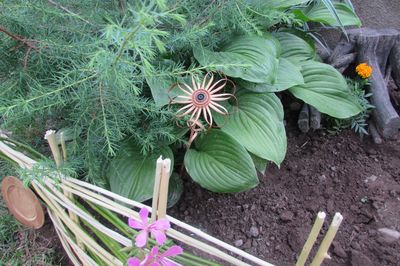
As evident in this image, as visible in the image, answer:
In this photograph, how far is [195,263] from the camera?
845 mm

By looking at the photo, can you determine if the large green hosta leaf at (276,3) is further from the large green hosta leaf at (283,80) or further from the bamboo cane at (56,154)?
the bamboo cane at (56,154)

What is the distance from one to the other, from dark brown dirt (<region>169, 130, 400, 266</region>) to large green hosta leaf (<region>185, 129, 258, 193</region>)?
187mm

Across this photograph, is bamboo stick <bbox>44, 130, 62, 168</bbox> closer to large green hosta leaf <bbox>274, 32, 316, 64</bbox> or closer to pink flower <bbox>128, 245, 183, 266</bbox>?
pink flower <bbox>128, 245, 183, 266</bbox>

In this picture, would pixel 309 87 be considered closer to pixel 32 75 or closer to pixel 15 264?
pixel 32 75

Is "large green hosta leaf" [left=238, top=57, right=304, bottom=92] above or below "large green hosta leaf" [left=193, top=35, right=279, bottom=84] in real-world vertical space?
below

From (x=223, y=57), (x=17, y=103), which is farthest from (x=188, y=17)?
(x=17, y=103)

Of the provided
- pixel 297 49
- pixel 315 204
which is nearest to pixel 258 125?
pixel 315 204

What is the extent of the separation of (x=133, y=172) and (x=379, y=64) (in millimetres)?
1127

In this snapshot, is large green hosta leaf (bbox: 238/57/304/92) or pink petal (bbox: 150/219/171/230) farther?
large green hosta leaf (bbox: 238/57/304/92)

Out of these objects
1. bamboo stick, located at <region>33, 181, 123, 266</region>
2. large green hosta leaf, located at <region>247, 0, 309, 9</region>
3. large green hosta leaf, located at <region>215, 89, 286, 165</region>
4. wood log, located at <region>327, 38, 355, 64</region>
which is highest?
large green hosta leaf, located at <region>247, 0, 309, 9</region>

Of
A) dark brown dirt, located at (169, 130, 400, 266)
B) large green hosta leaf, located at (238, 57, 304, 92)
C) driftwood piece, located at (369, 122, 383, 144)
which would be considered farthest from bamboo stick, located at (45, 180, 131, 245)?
driftwood piece, located at (369, 122, 383, 144)

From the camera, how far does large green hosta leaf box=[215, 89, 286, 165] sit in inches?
50.6

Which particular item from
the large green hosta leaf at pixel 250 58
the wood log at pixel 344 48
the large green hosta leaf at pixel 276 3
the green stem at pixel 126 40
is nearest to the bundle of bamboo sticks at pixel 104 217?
the green stem at pixel 126 40

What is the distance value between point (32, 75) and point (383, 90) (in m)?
1.27
